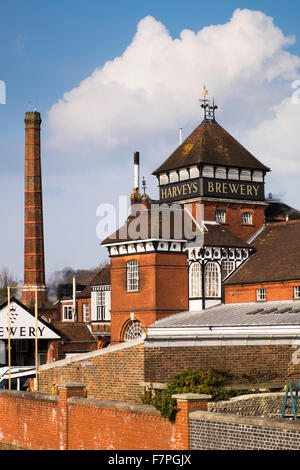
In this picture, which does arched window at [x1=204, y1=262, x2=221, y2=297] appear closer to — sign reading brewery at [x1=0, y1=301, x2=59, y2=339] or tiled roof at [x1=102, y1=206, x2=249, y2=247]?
tiled roof at [x1=102, y1=206, x2=249, y2=247]

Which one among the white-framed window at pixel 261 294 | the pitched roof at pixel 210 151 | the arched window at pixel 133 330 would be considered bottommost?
the arched window at pixel 133 330

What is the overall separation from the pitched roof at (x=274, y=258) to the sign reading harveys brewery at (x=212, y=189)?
2.67 m

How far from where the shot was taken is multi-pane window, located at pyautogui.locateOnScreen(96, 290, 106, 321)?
5566 cm

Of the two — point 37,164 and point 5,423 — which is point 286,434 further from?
point 37,164

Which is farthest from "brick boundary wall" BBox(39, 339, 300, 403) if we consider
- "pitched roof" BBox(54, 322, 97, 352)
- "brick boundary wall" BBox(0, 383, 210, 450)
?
"pitched roof" BBox(54, 322, 97, 352)

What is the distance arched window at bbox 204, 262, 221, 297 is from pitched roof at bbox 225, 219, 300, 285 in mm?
608

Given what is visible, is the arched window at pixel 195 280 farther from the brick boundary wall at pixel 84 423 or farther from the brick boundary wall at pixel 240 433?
the brick boundary wall at pixel 240 433

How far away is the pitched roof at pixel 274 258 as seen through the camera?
143 ft

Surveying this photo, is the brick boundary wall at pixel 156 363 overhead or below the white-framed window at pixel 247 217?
below

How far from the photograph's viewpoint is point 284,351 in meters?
27.2

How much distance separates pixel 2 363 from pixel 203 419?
96.0 ft

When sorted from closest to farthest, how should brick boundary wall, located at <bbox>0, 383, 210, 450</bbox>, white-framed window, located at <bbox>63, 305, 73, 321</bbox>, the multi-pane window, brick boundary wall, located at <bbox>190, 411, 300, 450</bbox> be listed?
brick boundary wall, located at <bbox>190, 411, 300, 450</bbox> → brick boundary wall, located at <bbox>0, 383, 210, 450</bbox> → the multi-pane window → white-framed window, located at <bbox>63, 305, 73, 321</bbox>

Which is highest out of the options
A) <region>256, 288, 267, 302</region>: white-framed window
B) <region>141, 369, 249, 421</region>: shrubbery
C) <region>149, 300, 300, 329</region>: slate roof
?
<region>256, 288, 267, 302</region>: white-framed window

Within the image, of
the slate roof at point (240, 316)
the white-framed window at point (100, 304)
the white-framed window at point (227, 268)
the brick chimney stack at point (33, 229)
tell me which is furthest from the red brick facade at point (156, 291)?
the brick chimney stack at point (33, 229)
